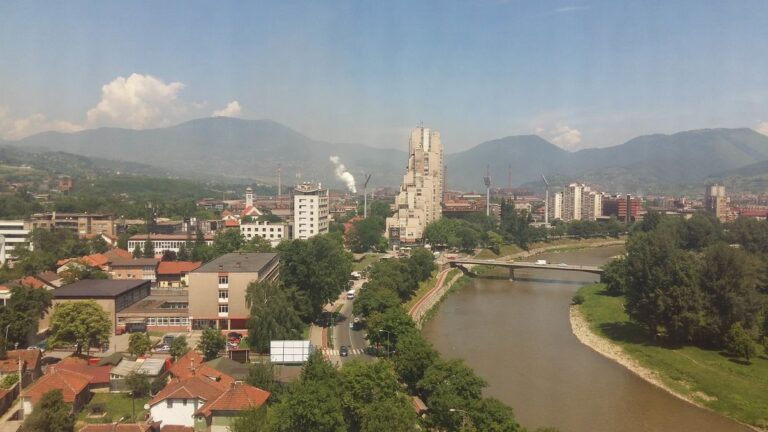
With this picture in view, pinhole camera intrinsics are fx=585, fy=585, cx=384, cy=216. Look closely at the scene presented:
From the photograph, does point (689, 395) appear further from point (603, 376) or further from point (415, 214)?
point (415, 214)

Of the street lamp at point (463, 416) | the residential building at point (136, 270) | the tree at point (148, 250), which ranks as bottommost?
the street lamp at point (463, 416)

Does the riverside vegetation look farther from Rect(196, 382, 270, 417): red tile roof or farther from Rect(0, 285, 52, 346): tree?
Rect(0, 285, 52, 346): tree

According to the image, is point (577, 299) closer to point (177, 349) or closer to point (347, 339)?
point (347, 339)

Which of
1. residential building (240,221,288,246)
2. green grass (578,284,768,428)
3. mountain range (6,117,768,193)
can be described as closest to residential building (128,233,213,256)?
residential building (240,221,288,246)

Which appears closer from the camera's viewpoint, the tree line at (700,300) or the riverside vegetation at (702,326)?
the riverside vegetation at (702,326)

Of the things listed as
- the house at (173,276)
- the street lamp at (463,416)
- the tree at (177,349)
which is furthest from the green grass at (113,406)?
the house at (173,276)

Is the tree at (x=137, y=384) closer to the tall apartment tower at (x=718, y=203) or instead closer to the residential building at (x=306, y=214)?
the residential building at (x=306, y=214)
